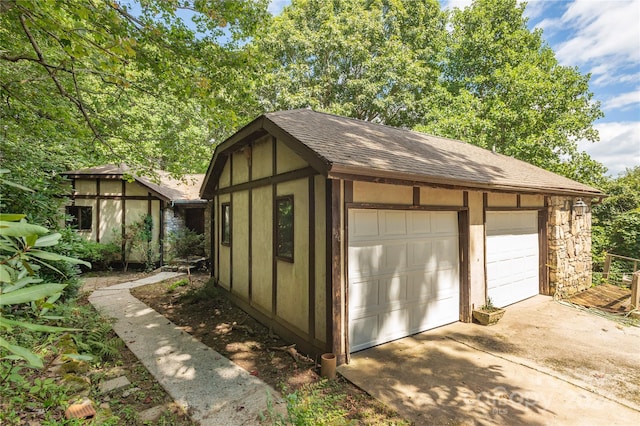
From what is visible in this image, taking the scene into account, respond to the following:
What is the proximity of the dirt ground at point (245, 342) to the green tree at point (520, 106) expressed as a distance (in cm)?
1329

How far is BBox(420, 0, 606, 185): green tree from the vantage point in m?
14.9

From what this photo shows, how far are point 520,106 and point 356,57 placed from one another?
8.81 meters

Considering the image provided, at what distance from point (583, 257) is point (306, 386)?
397 inches

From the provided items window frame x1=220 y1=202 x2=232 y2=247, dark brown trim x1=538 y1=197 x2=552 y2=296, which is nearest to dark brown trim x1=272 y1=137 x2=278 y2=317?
window frame x1=220 y1=202 x2=232 y2=247

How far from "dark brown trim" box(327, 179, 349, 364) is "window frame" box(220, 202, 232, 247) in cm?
467

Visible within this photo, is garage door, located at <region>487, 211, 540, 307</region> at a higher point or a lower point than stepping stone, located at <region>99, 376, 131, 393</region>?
higher

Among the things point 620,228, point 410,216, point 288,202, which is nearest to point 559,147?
point 620,228

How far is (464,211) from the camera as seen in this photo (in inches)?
259

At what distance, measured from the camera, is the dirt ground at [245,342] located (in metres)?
3.81

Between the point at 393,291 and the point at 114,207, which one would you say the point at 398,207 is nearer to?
the point at 393,291

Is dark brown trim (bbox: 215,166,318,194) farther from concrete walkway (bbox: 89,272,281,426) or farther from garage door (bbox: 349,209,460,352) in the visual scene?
concrete walkway (bbox: 89,272,281,426)

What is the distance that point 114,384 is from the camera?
163 inches

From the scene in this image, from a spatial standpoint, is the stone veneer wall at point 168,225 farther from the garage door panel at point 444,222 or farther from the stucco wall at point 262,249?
the garage door panel at point 444,222

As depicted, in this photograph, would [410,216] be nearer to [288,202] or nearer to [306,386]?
[288,202]
